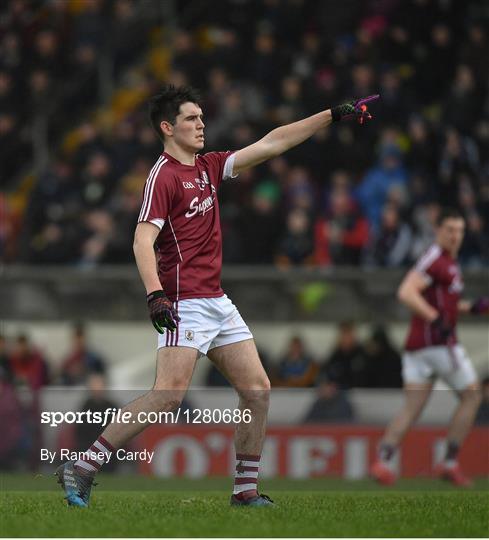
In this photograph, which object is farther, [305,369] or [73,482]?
[305,369]

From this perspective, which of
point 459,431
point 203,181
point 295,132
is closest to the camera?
point 203,181

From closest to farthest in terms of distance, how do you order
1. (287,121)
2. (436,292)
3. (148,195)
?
1. (148,195)
2. (436,292)
3. (287,121)

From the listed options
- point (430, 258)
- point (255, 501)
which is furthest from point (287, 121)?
point (255, 501)

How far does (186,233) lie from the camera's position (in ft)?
29.4

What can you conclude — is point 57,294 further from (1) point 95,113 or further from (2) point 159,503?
(2) point 159,503

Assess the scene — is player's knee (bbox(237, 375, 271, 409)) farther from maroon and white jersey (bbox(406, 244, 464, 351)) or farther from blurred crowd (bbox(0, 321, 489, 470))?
blurred crowd (bbox(0, 321, 489, 470))

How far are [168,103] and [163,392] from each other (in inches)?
67.5

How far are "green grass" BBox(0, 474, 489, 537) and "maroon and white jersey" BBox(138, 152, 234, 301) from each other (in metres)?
1.29

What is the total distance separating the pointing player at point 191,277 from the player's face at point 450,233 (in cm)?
419

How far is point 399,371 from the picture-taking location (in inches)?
638

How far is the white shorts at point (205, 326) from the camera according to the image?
8.79 meters

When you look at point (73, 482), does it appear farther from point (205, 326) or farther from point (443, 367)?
point (443, 367)

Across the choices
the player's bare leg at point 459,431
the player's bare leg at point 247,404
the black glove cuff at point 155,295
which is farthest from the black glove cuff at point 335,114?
the player's bare leg at point 459,431

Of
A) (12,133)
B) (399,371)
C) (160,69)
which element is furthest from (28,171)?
(399,371)
